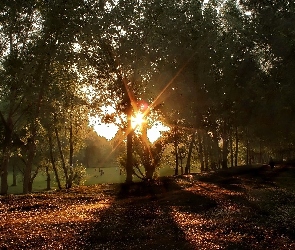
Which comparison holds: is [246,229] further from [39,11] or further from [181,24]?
[181,24]

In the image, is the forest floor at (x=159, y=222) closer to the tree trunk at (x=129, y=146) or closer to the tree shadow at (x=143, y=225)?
the tree shadow at (x=143, y=225)

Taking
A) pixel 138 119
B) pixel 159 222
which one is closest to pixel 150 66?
pixel 138 119

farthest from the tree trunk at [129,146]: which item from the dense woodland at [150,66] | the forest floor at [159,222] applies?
the forest floor at [159,222]

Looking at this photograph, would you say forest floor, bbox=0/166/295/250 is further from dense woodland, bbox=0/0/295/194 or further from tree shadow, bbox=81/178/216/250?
dense woodland, bbox=0/0/295/194

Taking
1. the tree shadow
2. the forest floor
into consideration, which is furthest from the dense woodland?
the tree shadow

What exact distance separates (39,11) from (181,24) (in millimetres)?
18648

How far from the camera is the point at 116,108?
46.1 m

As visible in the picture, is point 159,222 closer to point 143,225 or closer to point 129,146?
point 143,225

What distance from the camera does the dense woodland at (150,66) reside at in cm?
3656

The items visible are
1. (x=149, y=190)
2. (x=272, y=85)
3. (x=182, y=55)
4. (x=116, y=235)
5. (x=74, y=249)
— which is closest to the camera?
(x=74, y=249)

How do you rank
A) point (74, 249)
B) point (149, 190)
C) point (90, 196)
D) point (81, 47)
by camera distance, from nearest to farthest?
point (74, 249) < point (90, 196) < point (149, 190) < point (81, 47)

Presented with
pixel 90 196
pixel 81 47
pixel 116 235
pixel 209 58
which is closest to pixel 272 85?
pixel 209 58

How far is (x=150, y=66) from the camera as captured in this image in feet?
141

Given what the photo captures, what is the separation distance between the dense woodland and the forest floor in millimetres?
16204
